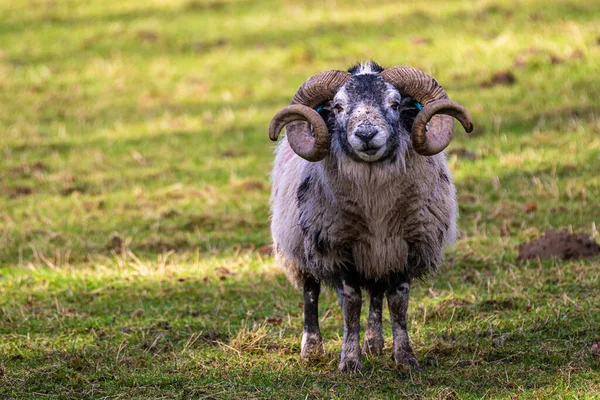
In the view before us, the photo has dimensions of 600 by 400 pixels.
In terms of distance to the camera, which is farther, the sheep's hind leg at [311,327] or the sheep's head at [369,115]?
the sheep's hind leg at [311,327]

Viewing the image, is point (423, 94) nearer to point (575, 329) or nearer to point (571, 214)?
point (575, 329)

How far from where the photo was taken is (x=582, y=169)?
12.5m

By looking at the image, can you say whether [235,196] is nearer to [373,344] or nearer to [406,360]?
[373,344]

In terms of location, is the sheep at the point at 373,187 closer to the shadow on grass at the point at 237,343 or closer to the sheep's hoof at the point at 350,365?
the sheep's hoof at the point at 350,365

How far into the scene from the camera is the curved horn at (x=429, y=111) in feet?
22.9

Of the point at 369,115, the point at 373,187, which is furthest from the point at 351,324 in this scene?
the point at 369,115

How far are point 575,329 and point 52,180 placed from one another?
882 cm

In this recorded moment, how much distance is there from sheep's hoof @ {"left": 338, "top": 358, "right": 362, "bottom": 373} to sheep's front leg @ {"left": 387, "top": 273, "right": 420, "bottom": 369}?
29cm

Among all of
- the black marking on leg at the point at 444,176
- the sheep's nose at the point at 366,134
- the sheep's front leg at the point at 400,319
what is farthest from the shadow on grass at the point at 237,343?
the sheep's nose at the point at 366,134

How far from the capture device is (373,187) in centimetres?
714

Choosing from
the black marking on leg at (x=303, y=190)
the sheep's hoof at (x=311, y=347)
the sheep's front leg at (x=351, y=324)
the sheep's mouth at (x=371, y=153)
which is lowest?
the sheep's hoof at (x=311, y=347)

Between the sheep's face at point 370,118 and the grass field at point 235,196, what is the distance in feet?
5.37

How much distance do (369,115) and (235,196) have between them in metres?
6.23

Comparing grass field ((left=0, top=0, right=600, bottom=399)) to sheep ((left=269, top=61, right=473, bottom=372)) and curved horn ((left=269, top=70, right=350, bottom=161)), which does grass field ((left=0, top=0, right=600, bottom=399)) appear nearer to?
sheep ((left=269, top=61, right=473, bottom=372))
